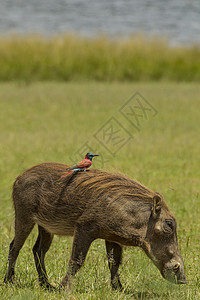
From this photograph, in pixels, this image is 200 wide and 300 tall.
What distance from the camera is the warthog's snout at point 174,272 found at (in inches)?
144

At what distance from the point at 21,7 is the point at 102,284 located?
1317 inches

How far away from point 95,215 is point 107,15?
1227 inches

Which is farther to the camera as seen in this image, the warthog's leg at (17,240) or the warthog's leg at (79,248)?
the warthog's leg at (17,240)

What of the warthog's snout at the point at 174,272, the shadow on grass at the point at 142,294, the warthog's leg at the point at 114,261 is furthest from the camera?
the warthog's leg at the point at 114,261

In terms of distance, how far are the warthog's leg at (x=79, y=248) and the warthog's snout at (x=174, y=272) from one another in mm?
500

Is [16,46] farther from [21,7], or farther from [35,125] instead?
[21,7]

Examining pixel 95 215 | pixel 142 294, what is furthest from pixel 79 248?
pixel 142 294

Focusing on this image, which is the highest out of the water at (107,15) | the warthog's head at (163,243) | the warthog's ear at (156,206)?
the warthog's ear at (156,206)

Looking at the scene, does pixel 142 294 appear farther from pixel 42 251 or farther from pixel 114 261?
pixel 42 251

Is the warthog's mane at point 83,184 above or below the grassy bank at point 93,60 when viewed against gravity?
above

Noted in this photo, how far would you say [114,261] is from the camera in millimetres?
3961

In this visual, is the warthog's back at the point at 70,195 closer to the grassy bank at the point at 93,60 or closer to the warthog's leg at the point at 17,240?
the warthog's leg at the point at 17,240

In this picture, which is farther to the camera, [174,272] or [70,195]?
[70,195]

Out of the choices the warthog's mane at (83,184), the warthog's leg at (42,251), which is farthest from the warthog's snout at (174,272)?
the warthog's leg at (42,251)
